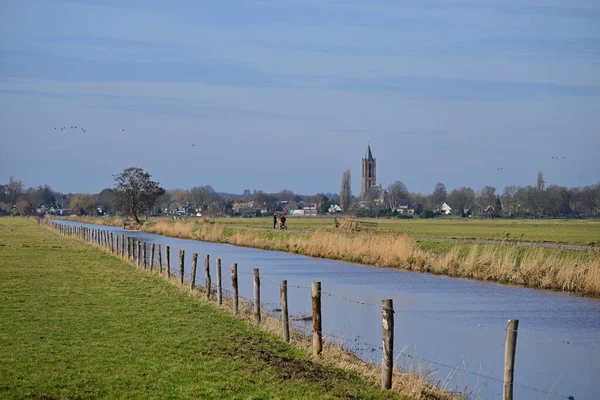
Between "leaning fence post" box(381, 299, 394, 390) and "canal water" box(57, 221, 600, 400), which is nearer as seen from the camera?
"leaning fence post" box(381, 299, 394, 390)

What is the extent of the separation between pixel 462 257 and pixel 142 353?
27846mm

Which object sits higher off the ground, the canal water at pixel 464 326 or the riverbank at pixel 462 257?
the riverbank at pixel 462 257

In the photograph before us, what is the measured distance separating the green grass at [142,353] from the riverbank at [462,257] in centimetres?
1570

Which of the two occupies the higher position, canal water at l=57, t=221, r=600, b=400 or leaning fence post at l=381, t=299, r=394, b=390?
leaning fence post at l=381, t=299, r=394, b=390

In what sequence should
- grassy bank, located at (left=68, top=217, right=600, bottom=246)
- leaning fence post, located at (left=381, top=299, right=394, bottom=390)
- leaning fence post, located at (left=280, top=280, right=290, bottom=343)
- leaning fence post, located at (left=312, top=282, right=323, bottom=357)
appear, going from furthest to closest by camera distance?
grassy bank, located at (left=68, top=217, right=600, bottom=246) < leaning fence post, located at (left=280, top=280, right=290, bottom=343) < leaning fence post, located at (left=312, top=282, right=323, bottom=357) < leaning fence post, located at (left=381, top=299, right=394, bottom=390)

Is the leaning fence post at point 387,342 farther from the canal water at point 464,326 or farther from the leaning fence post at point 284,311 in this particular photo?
the leaning fence post at point 284,311

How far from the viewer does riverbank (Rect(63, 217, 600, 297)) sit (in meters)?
31.3

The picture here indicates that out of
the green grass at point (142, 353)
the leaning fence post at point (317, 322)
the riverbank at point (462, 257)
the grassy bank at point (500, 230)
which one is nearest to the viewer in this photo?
the green grass at point (142, 353)

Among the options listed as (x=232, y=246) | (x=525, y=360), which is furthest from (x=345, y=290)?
(x=232, y=246)

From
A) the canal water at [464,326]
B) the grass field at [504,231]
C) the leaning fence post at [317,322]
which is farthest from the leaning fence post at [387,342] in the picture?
the grass field at [504,231]

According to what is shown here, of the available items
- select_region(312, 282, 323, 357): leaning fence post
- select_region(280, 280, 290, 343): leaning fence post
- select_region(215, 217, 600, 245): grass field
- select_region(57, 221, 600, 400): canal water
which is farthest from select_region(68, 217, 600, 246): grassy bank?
select_region(312, 282, 323, 357): leaning fence post

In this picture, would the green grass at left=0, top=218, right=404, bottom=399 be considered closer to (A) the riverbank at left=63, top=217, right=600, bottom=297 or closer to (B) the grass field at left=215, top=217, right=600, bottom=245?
(A) the riverbank at left=63, top=217, right=600, bottom=297

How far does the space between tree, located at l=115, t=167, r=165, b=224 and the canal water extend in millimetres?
77737

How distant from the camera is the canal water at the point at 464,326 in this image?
1603 centimetres
